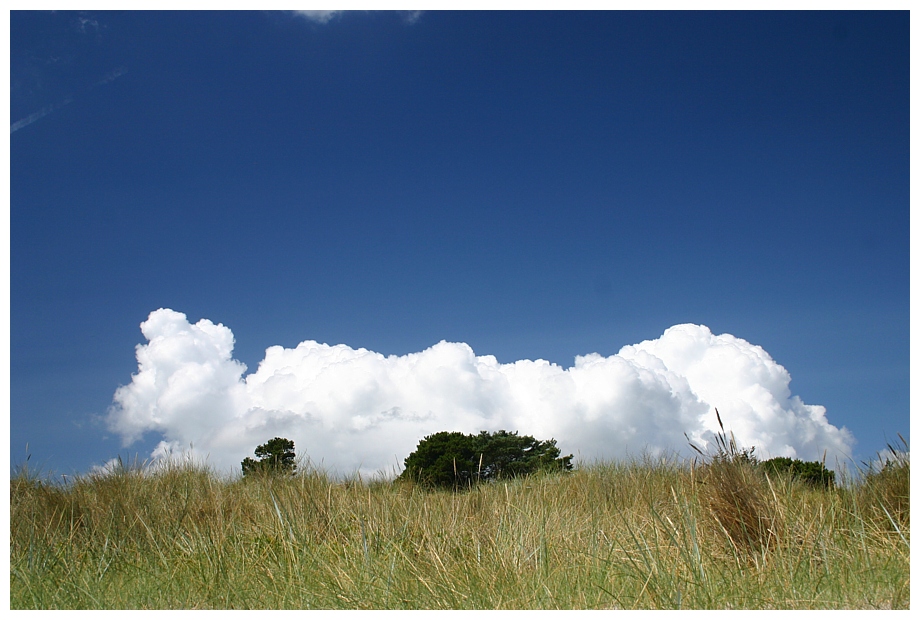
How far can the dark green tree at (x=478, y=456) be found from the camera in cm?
1520

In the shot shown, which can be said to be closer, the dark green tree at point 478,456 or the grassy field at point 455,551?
the grassy field at point 455,551

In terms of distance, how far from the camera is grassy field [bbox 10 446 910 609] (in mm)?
4180

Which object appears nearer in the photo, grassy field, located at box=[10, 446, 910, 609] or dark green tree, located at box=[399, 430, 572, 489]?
grassy field, located at box=[10, 446, 910, 609]

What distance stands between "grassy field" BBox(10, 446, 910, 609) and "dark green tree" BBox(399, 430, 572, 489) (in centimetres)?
715

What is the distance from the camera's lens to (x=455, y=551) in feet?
19.4

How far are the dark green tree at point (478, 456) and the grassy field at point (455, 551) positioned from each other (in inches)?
282

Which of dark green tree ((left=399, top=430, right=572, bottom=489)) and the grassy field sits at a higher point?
dark green tree ((left=399, top=430, right=572, bottom=489))

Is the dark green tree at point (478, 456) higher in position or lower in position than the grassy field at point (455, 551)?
higher

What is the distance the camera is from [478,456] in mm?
16297

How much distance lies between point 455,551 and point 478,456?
1049cm

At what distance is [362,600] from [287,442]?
996 centimetres

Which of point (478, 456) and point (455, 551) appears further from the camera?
point (478, 456)

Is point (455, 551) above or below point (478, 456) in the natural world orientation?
below
